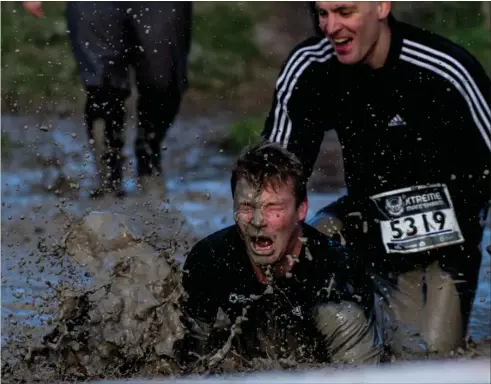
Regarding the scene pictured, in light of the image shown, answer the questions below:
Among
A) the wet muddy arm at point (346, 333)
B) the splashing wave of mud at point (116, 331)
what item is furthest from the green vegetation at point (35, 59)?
the wet muddy arm at point (346, 333)

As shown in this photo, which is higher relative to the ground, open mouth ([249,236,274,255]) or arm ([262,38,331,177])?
arm ([262,38,331,177])

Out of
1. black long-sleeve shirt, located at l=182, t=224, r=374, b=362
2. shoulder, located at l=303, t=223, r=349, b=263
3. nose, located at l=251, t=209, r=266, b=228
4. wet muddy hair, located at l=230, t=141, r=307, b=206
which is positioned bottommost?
black long-sleeve shirt, located at l=182, t=224, r=374, b=362

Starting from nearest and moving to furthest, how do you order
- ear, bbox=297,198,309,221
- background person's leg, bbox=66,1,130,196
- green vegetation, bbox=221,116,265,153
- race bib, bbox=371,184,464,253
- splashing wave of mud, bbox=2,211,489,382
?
splashing wave of mud, bbox=2,211,489,382
ear, bbox=297,198,309,221
race bib, bbox=371,184,464,253
background person's leg, bbox=66,1,130,196
green vegetation, bbox=221,116,265,153

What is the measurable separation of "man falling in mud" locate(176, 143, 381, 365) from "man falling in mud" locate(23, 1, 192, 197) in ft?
6.74

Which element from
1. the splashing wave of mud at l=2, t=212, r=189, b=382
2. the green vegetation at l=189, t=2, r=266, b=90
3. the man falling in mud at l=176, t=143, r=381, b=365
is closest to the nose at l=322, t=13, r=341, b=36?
the man falling in mud at l=176, t=143, r=381, b=365

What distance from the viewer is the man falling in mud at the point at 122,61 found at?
777 centimetres

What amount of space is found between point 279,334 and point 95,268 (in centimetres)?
93

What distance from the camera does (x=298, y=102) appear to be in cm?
607

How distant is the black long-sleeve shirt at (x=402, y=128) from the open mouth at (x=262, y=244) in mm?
588

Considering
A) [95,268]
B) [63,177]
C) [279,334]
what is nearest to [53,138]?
[63,177]

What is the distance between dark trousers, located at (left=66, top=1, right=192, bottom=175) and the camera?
7.78 metres

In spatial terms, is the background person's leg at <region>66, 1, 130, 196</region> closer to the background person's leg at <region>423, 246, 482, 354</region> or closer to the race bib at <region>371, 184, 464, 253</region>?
the race bib at <region>371, 184, 464, 253</region>

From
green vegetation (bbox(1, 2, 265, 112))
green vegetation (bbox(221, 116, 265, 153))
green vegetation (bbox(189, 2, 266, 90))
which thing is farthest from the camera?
green vegetation (bbox(189, 2, 266, 90))

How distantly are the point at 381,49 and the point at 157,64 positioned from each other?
2.08 metres
